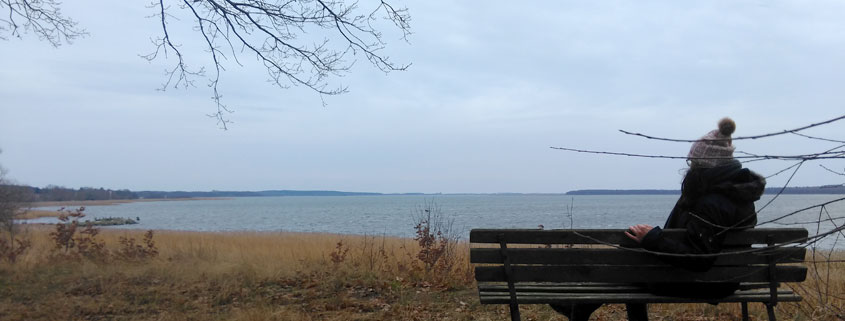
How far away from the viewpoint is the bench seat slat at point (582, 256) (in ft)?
12.3

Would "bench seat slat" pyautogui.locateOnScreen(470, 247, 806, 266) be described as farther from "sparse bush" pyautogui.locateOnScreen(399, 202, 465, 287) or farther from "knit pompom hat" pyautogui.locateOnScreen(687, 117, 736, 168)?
"sparse bush" pyautogui.locateOnScreen(399, 202, 465, 287)

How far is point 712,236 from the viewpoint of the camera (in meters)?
3.62

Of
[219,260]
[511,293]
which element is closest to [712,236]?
[511,293]

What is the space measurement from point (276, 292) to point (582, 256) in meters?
4.09

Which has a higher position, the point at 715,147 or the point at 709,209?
the point at 715,147

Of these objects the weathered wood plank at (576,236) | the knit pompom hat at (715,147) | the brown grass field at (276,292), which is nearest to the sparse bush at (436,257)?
the brown grass field at (276,292)

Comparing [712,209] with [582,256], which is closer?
[712,209]

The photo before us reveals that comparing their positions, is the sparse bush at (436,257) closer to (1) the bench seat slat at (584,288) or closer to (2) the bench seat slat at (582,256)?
(1) the bench seat slat at (584,288)

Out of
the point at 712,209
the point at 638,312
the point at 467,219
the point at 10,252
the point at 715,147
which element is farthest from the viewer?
the point at 467,219

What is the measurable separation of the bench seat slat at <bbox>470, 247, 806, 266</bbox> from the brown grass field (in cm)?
95

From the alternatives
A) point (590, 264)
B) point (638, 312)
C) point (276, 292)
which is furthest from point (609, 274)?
point (276, 292)

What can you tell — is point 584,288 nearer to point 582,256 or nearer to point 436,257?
point 582,256

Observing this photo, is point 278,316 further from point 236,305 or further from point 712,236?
point 712,236

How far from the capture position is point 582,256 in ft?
12.4
